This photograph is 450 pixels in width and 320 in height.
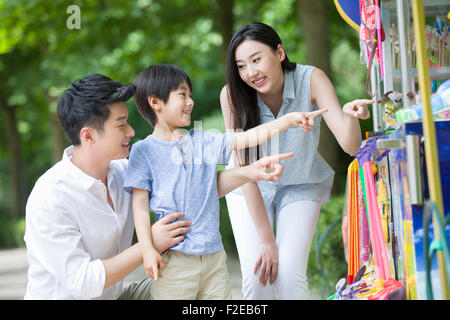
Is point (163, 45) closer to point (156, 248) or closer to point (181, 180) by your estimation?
point (181, 180)

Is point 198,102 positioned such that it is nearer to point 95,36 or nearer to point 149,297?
point 95,36

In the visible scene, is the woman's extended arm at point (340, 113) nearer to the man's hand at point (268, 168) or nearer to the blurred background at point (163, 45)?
the man's hand at point (268, 168)

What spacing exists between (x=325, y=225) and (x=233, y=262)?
7.83 feet

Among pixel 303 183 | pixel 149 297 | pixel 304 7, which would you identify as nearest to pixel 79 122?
pixel 149 297

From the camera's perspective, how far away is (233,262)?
7680 mm

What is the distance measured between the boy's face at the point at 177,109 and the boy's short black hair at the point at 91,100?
15 centimetres

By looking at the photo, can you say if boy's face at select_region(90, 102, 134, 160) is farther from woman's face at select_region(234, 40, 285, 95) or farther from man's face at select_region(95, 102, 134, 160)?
woman's face at select_region(234, 40, 285, 95)

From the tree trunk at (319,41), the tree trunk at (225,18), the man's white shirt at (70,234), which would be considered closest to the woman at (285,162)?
the man's white shirt at (70,234)

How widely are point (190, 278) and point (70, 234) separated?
1.58 feet

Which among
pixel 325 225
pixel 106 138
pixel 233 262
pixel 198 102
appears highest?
pixel 198 102

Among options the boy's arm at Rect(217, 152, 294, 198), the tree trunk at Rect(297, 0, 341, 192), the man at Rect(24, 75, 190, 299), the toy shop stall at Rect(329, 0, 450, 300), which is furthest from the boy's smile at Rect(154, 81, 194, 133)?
the tree trunk at Rect(297, 0, 341, 192)

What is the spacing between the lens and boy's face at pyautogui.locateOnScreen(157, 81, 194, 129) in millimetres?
2301

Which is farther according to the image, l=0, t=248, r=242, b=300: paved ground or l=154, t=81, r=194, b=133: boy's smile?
l=0, t=248, r=242, b=300: paved ground

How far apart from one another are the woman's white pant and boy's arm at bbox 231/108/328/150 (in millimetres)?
375
